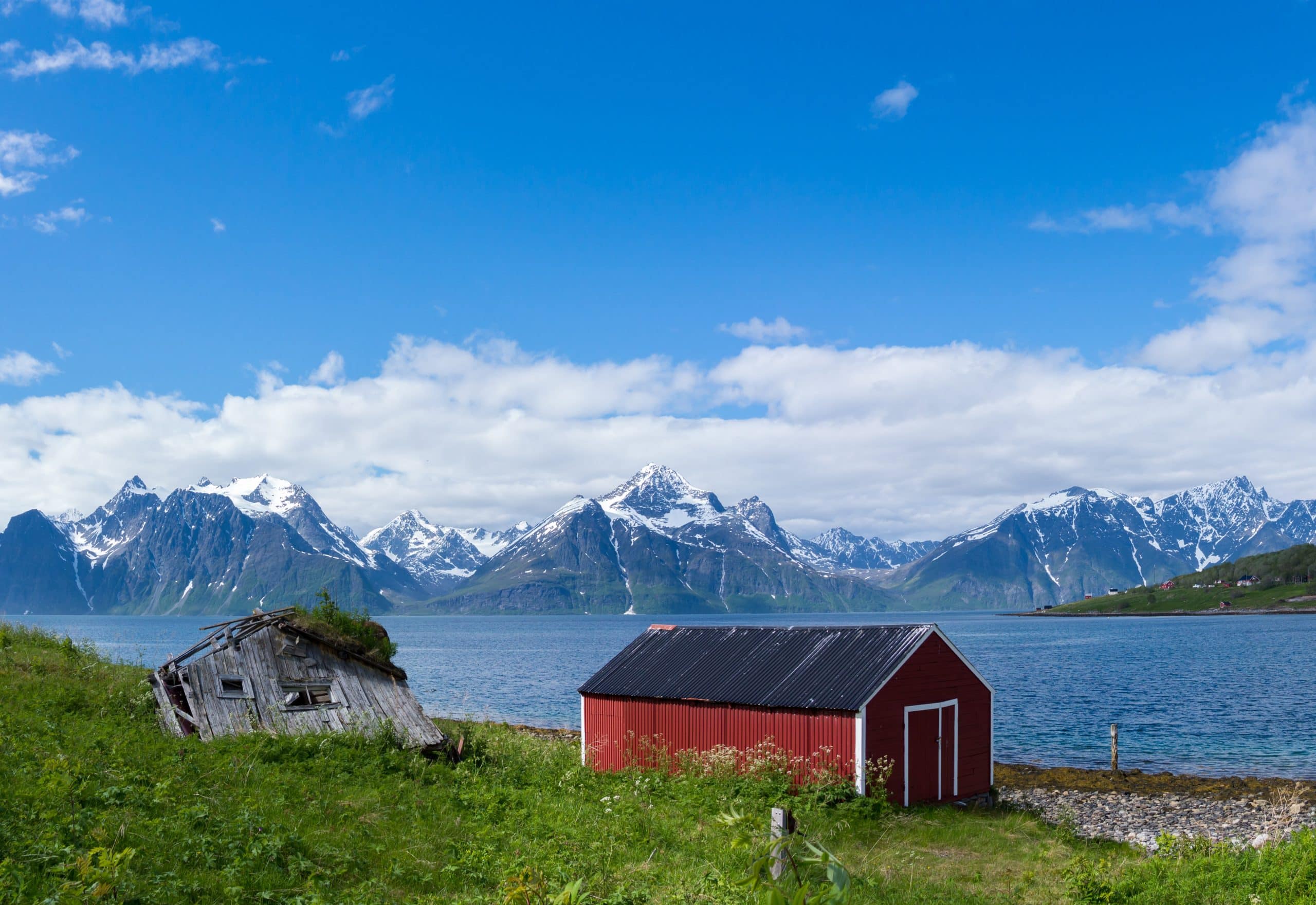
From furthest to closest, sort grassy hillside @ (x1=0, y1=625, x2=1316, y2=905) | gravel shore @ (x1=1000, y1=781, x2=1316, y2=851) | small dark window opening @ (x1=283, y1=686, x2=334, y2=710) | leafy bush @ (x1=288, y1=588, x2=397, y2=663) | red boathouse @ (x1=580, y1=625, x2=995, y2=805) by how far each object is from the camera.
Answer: gravel shore @ (x1=1000, y1=781, x2=1316, y2=851), leafy bush @ (x1=288, y1=588, x2=397, y2=663), red boathouse @ (x1=580, y1=625, x2=995, y2=805), small dark window opening @ (x1=283, y1=686, x2=334, y2=710), grassy hillside @ (x1=0, y1=625, x2=1316, y2=905)

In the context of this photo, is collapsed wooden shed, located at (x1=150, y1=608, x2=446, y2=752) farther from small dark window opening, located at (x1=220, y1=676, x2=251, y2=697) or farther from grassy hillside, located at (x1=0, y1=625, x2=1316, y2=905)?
grassy hillside, located at (x1=0, y1=625, x2=1316, y2=905)

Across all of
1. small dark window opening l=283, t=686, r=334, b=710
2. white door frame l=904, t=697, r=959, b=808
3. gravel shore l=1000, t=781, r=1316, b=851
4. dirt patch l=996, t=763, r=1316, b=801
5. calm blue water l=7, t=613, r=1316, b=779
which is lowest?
calm blue water l=7, t=613, r=1316, b=779

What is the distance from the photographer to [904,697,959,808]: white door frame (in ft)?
85.9

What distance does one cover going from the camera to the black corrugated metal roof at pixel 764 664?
85.7 ft

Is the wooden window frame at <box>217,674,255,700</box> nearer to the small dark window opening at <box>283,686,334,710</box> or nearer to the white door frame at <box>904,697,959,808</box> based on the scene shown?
the small dark window opening at <box>283,686,334,710</box>

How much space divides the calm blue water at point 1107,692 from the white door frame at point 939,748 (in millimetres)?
19261

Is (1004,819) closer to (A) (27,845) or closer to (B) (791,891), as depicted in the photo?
(B) (791,891)

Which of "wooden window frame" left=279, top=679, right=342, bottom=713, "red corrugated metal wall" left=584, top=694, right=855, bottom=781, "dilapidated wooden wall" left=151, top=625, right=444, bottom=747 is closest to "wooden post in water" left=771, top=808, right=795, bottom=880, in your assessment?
"dilapidated wooden wall" left=151, top=625, right=444, bottom=747

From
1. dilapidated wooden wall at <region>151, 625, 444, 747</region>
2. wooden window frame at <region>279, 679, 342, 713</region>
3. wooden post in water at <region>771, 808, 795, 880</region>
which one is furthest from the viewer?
wooden window frame at <region>279, 679, 342, 713</region>

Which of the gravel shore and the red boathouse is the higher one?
the red boathouse

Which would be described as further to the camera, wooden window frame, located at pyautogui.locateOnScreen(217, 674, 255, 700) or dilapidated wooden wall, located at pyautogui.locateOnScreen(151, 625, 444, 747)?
wooden window frame, located at pyautogui.locateOnScreen(217, 674, 255, 700)

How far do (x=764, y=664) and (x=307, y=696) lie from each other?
536 inches

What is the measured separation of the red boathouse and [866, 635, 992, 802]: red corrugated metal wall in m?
0.04

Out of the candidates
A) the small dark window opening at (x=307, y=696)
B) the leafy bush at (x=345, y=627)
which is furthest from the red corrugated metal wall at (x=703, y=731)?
the small dark window opening at (x=307, y=696)
